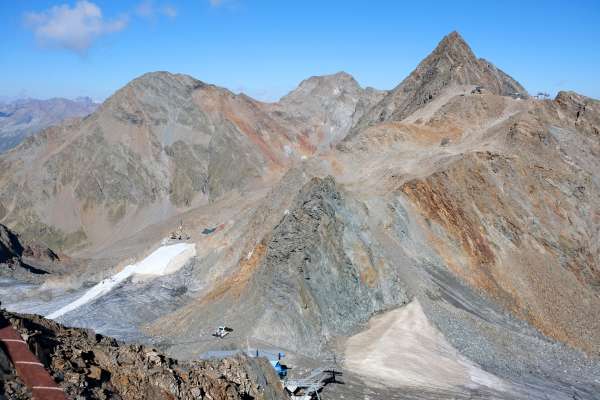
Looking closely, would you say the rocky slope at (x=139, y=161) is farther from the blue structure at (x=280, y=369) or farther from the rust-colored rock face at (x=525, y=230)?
the blue structure at (x=280, y=369)

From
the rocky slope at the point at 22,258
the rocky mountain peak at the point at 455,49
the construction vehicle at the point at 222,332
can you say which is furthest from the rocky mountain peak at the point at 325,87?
the construction vehicle at the point at 222,332

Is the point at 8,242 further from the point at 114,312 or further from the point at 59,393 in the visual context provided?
the point at 59,393

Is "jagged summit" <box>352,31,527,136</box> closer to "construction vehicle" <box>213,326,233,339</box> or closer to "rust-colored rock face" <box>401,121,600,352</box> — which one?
"rust-colored rock face" <box>401,121,600,352</box>

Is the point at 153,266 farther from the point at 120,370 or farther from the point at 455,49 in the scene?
the point at 455,49

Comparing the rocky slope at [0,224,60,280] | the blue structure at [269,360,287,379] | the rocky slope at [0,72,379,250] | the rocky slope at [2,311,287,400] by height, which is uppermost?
the rocky slope at [0,72,379,250]

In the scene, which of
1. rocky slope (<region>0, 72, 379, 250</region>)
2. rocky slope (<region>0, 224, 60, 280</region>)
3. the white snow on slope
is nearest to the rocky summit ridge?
the white snow on slope
